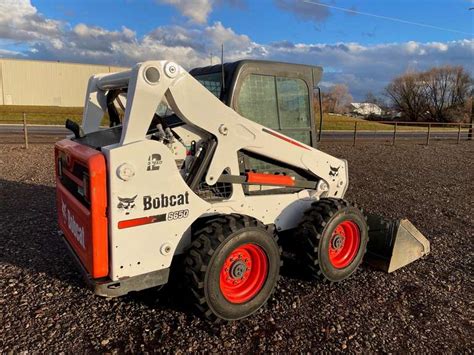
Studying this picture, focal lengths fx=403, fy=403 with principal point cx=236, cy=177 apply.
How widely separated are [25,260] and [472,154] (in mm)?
17529

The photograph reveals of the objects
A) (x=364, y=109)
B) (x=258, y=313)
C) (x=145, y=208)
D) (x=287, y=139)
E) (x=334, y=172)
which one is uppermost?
(x=364, y=109)

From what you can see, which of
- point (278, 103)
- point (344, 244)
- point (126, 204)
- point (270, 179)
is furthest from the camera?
point (344, 244)

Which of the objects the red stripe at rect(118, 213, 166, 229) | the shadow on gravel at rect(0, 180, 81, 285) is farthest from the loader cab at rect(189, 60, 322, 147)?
the shadow on gravel at rect(0, 180, 81, 285)

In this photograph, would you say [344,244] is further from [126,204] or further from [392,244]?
[126,204]

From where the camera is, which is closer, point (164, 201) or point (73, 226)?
point (164, 201)

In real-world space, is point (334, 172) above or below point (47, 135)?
above

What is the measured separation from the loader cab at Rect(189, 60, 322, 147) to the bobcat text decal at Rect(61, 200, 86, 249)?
1.78m

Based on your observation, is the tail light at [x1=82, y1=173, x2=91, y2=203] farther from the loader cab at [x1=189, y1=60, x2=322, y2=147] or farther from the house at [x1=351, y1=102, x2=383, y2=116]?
the house at [x1=351, y1=102, x2=383, y2=116]

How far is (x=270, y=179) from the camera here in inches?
158

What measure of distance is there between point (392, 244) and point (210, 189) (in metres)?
2.34

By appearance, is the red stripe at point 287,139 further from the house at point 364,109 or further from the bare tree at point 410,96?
the house at point 364,109

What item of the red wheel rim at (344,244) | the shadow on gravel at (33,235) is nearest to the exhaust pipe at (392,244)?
the red wheel rim at (344,244)

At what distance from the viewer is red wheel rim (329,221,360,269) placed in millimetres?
4348

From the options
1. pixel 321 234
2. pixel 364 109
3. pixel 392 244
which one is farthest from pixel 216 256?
pixel 364 109
